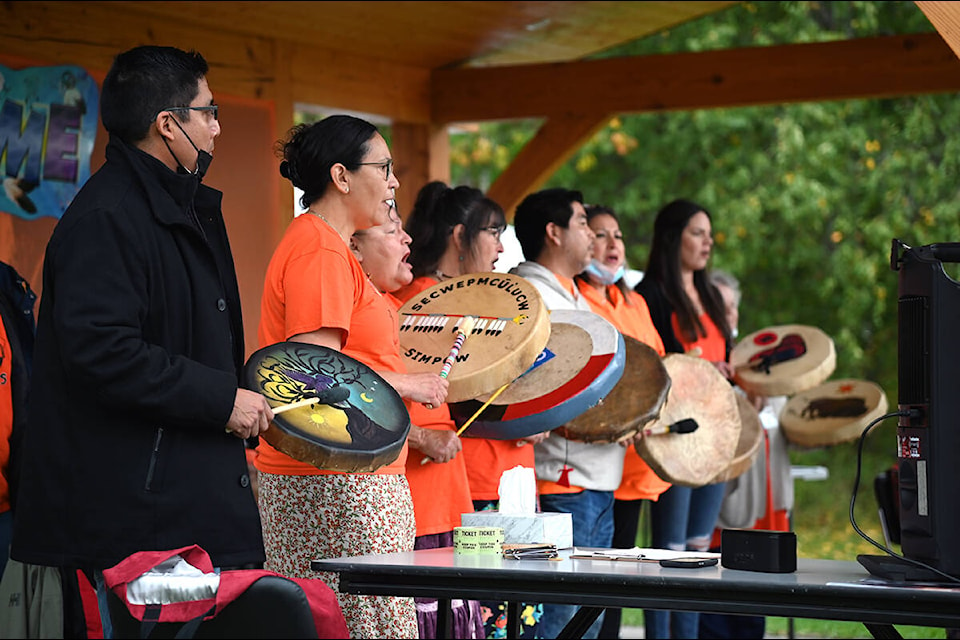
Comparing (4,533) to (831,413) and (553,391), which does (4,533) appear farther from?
(831,413)

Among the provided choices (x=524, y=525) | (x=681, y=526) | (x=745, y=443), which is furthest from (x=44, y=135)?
(x=524, y=525)

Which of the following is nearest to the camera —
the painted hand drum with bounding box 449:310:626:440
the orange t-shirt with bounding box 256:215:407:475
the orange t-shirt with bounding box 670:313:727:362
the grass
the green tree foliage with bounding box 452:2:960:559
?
the orange t-shirt with bounding box 256:215:407:475

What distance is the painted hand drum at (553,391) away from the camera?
12.0 feet

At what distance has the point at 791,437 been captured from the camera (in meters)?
Result: 6.13

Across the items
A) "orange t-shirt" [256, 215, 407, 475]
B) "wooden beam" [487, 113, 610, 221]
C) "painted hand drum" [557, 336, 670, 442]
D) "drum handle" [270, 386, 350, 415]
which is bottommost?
"drum handle" [270, 386, 350, 415]

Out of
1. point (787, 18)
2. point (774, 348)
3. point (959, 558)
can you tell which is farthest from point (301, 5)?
point (787, 18)

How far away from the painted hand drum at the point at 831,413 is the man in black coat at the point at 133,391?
4053mm

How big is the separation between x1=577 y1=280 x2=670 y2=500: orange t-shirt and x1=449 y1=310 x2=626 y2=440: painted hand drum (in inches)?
37.6

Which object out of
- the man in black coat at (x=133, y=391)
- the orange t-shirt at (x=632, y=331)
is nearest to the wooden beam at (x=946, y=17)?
the man in black coat at (x=133, y=391)

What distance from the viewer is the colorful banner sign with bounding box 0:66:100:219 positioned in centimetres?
504

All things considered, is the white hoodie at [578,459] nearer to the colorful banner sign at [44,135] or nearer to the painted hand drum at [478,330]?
the painted hand drum at [478,330]

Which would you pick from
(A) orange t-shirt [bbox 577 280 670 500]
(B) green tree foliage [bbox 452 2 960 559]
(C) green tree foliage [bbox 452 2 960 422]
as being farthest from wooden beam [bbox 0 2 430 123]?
(B) green tree foliage [bbox 452 2 960 559]

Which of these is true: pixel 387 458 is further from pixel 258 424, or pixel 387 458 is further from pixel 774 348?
pixel 774 348

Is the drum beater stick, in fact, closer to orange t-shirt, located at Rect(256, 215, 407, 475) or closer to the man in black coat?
orange t-shirt, located at Rect(256, 215, 407, 475)
